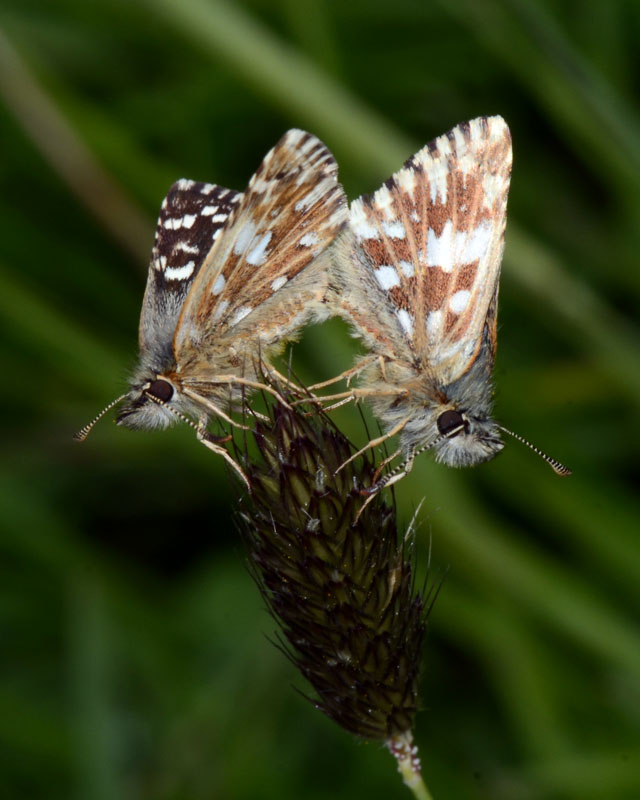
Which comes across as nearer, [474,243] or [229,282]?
[474,243]

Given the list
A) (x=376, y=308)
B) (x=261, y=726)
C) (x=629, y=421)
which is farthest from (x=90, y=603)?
(x=629, y=421)

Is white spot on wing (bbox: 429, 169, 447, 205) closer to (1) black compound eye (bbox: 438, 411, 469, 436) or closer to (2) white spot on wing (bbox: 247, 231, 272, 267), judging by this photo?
(2) white spot on wing (bbox: 247, 231, 272, 267)

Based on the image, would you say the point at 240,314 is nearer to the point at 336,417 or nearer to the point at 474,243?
the point at 474,243

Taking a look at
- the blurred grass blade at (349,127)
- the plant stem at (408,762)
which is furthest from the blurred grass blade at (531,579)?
the plant stem at (408,762)

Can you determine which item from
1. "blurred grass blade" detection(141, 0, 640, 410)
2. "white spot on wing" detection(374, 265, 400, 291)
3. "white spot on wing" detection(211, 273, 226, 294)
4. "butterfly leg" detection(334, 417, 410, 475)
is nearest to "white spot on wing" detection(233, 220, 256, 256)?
"white spot on wing" detection(211, 273, 226, 294)

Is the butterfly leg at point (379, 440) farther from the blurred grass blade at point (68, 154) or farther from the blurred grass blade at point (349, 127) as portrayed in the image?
the blurred grass blade at point (68, 154)

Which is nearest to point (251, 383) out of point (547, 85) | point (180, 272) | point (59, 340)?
point (180, 272)
